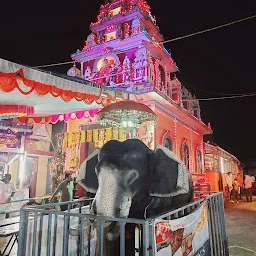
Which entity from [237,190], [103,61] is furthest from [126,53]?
[237,190]

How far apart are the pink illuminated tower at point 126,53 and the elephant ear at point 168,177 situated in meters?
6.75

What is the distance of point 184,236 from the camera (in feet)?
8.42

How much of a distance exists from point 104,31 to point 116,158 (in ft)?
40.1

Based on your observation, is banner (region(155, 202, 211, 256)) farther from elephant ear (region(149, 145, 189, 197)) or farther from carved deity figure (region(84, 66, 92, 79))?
carved deity figure (region(84, 66, 92, 79))

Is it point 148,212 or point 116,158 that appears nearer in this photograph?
point 116,158

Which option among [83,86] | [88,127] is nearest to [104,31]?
[88,127]

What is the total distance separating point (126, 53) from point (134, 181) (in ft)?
33.1

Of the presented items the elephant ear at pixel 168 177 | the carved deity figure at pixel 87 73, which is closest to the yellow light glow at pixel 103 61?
the carved deity figure at pixel 87 73

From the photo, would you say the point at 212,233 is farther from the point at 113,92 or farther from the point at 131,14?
the point at 131,14

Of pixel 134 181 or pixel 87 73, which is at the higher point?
pixel 87 73

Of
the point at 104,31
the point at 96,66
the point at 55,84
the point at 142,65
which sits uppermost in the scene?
the point at 104,31

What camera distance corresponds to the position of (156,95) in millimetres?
9281

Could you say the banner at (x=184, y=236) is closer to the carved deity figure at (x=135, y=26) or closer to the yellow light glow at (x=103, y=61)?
the yellow light glow at (x=103, y=61)

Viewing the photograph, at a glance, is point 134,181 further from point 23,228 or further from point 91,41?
point 91,41
